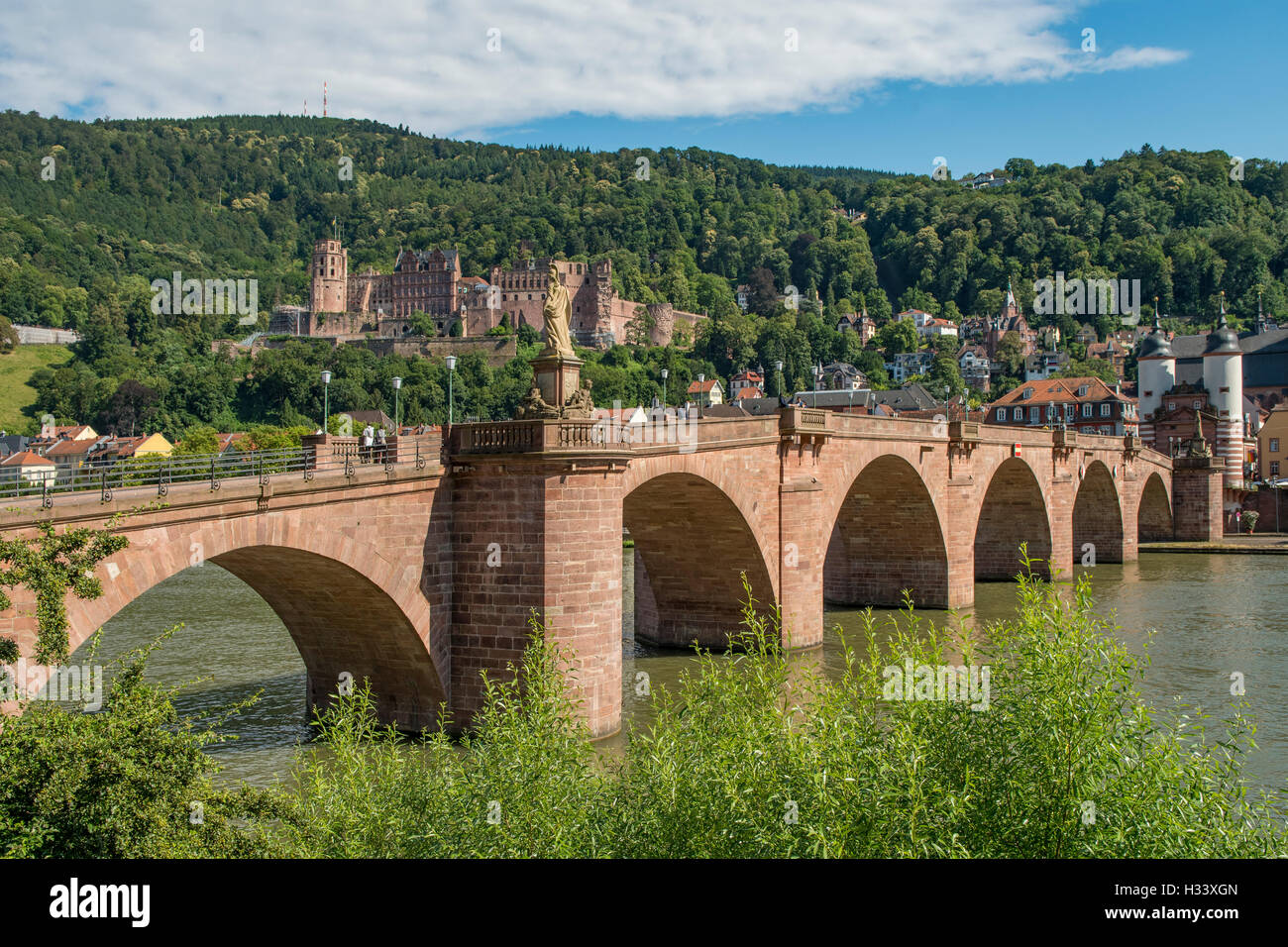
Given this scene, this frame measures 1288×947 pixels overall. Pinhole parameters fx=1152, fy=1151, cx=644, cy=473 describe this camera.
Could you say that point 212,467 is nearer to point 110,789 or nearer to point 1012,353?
point 110,789

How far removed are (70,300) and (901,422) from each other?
127 meters

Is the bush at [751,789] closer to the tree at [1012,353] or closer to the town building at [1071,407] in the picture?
the town building at [1071,407]

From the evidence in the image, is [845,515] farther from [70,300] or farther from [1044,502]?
[70,300]

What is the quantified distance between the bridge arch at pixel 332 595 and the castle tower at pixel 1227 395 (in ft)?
228

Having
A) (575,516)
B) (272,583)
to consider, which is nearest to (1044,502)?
(575,516)

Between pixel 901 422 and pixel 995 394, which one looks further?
pixel 995 394

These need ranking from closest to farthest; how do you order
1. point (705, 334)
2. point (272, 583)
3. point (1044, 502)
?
point (272, 583), point (1044, 502), point (705, 334)

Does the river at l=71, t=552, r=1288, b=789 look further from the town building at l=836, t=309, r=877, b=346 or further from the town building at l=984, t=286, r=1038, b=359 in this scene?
the town building at l=836, t=309, r=877, b=346

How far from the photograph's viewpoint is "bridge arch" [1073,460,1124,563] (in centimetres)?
6009

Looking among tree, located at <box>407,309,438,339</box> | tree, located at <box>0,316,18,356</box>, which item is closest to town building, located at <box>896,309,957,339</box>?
tree, located at <box>407,309,438,339</box>

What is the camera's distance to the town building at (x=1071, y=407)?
90.7 metres

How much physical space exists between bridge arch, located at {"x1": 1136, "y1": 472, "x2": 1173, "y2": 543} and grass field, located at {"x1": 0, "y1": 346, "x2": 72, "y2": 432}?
3701 inches

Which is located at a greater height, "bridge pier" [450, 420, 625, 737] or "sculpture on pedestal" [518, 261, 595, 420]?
"sculpture on pedestal" [518, 261, 595, 420]

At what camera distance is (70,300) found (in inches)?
5413
